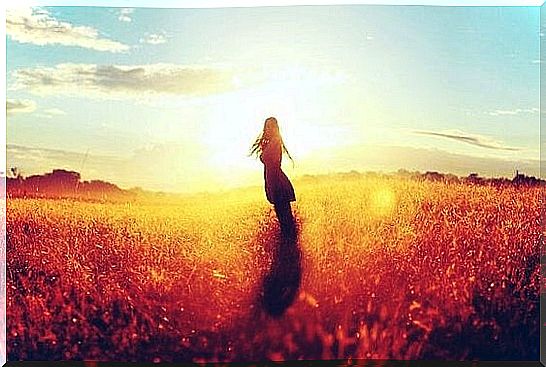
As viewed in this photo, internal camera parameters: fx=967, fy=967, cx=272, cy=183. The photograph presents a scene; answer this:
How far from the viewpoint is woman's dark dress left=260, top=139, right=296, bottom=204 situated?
571 cm

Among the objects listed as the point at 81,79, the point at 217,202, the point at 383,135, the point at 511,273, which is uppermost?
the point at 81,79

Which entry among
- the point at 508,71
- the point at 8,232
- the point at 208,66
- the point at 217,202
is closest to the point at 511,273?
the point at 508,71

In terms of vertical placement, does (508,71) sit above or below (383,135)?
above

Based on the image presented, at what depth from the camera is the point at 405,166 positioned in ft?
18.8

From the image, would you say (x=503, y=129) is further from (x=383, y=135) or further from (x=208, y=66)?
(x=208, y=66)

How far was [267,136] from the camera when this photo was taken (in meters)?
5.74

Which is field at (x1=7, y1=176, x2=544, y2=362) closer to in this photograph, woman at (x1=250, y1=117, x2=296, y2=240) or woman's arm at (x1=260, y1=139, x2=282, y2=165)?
woman at (x1=250, y1=117, x2=296, y2=240)

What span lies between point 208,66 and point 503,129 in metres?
1.80

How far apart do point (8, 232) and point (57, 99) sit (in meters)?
0.85

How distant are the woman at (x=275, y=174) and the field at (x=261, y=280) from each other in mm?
67

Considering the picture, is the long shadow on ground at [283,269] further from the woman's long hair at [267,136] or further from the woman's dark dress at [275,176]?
the woman's long hair at [267,136]

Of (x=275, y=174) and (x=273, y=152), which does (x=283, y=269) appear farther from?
(x=273, y=152)

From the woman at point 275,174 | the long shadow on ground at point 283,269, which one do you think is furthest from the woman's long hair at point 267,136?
the long shadow on ground at point 283,269

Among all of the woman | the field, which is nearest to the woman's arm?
the woman
